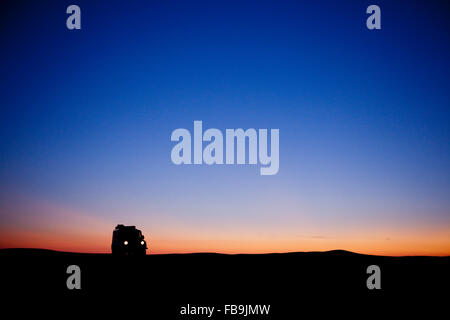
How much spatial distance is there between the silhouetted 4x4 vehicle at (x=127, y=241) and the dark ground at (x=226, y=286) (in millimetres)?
2672

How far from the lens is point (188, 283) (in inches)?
933

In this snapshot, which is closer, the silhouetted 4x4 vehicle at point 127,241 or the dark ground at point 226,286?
the dark ground at point 226,286

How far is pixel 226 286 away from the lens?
2317cm

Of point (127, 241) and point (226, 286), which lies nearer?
point (226, 286)

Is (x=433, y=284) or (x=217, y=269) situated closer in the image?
(x=433, y=284)

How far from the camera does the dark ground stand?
1872cm

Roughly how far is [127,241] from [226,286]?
51.2ft

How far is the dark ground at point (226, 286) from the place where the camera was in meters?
18.7

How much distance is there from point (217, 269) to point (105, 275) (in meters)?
7.84

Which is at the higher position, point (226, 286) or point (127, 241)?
point (127, 241)

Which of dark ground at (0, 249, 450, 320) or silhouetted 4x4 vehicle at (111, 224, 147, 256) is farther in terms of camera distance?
silhouetted 4x4 vehicle at (111, 224, 147, 256)

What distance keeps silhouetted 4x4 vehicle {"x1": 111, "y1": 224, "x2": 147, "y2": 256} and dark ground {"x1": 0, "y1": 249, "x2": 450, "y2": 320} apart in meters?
2.67
